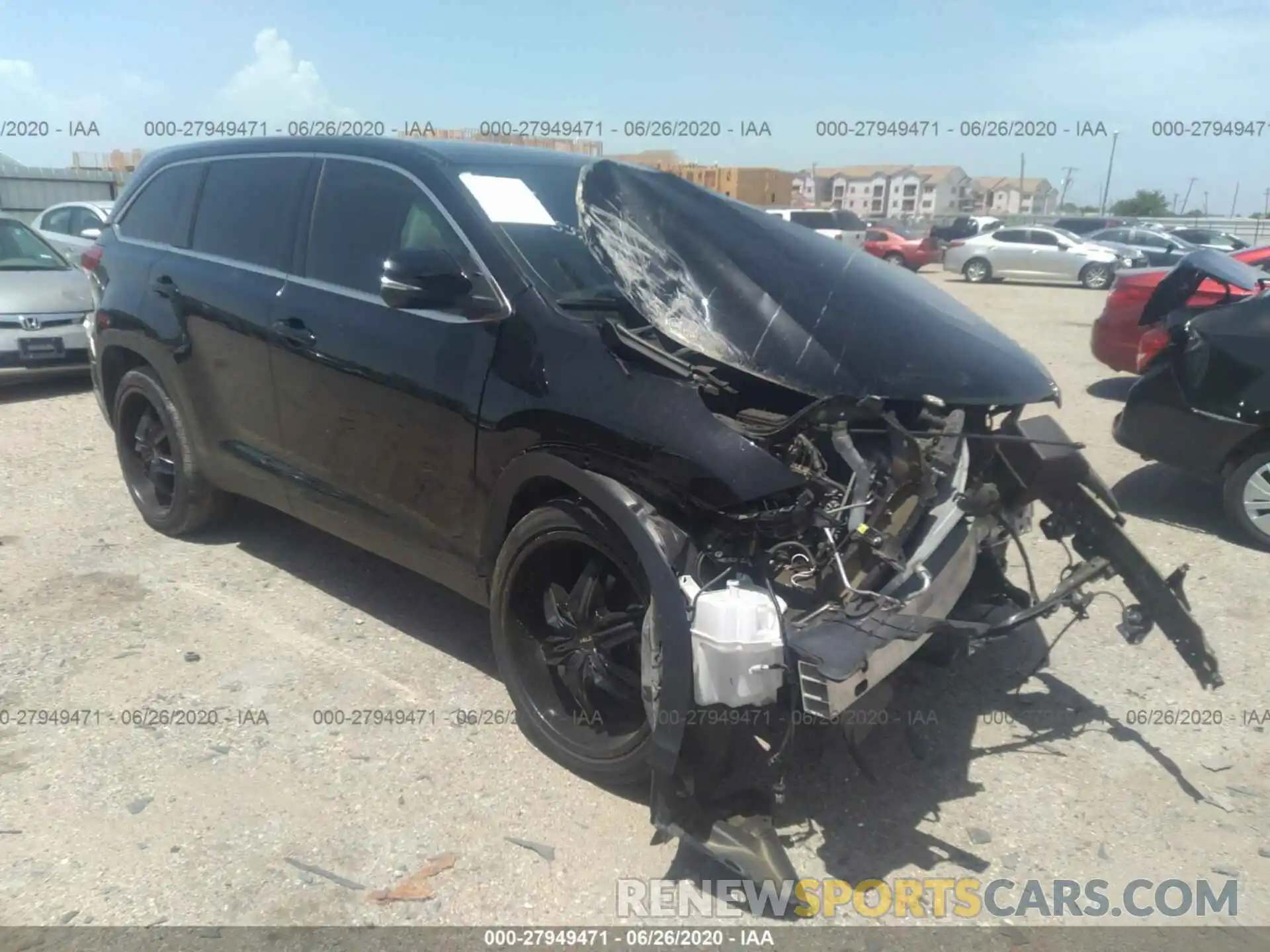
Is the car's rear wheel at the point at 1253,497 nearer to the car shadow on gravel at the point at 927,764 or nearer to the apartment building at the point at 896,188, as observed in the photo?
the car shadow on gravel at the point at 927,764

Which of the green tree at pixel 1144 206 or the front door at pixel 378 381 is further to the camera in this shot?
the green tree at pixel 1144 206

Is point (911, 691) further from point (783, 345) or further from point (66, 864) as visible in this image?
point (66, 864)

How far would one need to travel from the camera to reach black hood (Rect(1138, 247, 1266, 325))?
5.88 m

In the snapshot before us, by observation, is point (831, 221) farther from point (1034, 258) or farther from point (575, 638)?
point (575, 638)

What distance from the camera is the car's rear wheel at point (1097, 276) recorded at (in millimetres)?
23594

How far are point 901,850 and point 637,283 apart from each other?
1968 mm

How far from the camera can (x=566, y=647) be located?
Answer: 11.0ft

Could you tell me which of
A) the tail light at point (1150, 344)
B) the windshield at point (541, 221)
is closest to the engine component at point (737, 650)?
the windshield at point (541, 221)

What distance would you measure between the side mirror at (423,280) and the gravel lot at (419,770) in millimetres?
1524

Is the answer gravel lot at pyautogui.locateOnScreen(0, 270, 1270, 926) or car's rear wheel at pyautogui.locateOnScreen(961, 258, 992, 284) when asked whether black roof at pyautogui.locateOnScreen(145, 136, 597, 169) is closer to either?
gravel lot at pyautogui.locateOnScreen(0, 270, 1270, 926)

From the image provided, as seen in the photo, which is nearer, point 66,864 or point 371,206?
point 66,864

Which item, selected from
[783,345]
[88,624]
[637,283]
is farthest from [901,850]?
[88,624]

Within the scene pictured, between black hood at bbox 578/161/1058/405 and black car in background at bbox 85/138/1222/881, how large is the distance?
0.4 inches

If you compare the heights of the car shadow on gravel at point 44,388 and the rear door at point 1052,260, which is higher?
the rear door at point 1052,260
